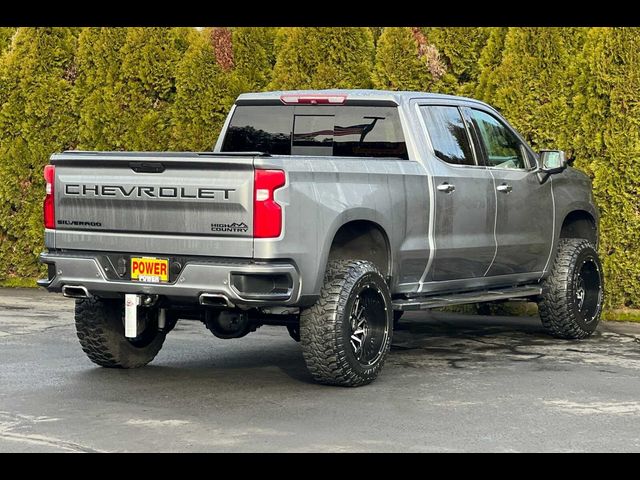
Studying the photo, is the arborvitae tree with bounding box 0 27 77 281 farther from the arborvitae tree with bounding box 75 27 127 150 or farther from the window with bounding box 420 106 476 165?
the window with bounding box 420 106 476 165

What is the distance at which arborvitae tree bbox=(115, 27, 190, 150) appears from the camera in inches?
603

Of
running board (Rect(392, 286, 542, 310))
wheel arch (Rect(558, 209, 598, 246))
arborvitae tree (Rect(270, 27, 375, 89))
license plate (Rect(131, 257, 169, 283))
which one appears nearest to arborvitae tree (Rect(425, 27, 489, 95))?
arborvitae tree (Rect(270, 27, 375, 89))

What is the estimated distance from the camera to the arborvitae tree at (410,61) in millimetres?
14078

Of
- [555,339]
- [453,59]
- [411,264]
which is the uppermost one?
[453,59]

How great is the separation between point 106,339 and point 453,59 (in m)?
5.95

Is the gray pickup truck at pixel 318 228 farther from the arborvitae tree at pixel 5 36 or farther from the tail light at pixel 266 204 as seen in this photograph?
the arborvitae tree at pixel 5 36

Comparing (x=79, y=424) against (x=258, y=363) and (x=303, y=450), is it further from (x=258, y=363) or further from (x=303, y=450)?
(x=258, y=363)

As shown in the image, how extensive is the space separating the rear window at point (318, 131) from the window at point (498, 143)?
1.09 meters

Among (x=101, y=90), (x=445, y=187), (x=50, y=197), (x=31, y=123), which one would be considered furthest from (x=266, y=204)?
(x=31, y=123)

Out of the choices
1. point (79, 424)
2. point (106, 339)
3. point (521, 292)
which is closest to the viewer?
point (79, 424)

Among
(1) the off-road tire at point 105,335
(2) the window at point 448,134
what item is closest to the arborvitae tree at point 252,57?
(2) the window at point 448,134

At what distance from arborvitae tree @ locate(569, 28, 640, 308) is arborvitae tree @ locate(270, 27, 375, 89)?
2487mm
